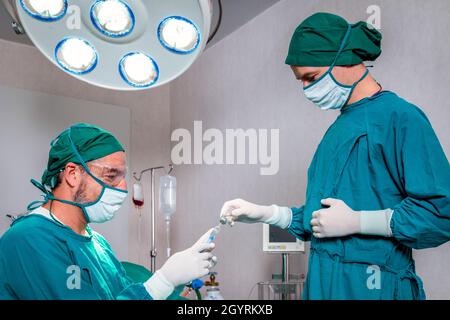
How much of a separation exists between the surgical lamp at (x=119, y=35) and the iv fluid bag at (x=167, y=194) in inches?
101

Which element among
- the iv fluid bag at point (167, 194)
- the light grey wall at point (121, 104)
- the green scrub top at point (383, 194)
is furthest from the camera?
the iv fluid bag at point (167, 194)

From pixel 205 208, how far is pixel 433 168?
2577 millimetres

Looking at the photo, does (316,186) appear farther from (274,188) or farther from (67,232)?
(274,188)

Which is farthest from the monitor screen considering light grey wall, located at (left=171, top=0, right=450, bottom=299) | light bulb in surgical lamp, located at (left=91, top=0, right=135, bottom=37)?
light bulb in surgical lamp, located at (left=91, top=0, right=135, bottom=37)

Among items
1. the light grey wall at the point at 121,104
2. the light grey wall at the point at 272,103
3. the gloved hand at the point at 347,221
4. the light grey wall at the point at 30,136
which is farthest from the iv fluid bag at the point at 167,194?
the gloved hand at the point at 347,221

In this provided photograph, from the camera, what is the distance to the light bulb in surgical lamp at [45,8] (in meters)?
0.98

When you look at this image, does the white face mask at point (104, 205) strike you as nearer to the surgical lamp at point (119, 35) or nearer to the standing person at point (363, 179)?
the surgical lamp at point (119, 35)

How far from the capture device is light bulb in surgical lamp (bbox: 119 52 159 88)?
41.6 inches

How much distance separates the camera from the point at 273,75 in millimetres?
2859

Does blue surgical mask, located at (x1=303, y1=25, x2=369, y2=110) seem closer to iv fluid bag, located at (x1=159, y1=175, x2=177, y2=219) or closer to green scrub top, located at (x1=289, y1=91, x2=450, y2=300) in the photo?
green scrub top, located at (x1=289, y1=91, x2=450, y2=300)

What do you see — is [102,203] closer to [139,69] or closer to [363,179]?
[139,69]

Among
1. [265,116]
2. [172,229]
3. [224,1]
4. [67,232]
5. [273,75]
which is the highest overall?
[224,1]

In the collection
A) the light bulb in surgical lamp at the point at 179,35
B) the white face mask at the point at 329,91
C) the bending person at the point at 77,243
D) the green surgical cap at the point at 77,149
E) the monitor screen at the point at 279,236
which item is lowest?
the monitor screen at the point at 279,236
